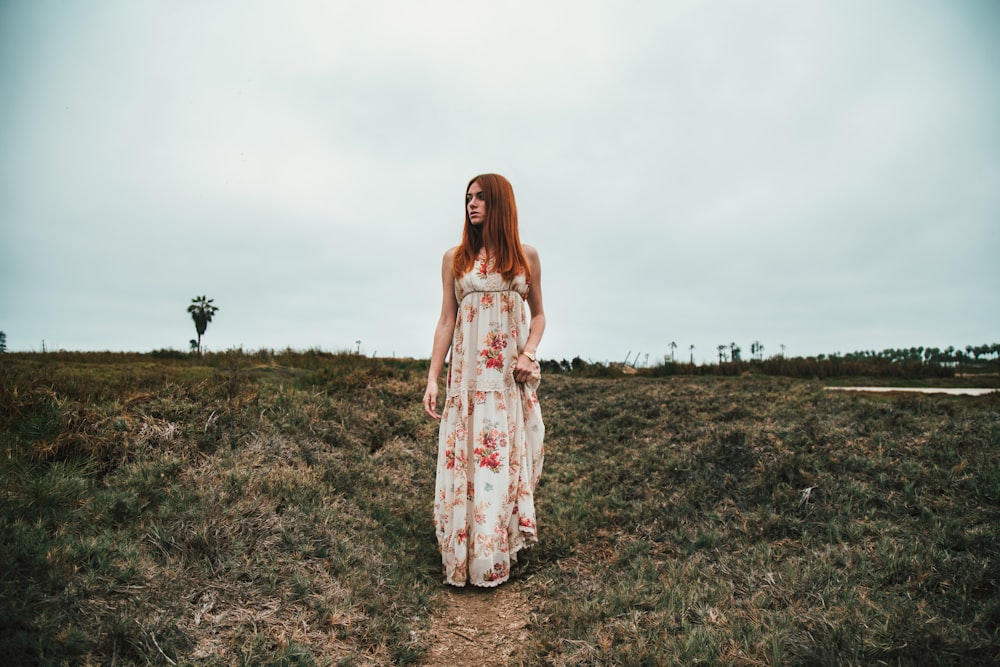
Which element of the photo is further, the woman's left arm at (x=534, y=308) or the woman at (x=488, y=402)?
the woman's left arm at (x=534, y=308)

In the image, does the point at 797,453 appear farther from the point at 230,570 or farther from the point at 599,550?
the point at 230,570

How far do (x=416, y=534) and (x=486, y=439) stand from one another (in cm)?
125

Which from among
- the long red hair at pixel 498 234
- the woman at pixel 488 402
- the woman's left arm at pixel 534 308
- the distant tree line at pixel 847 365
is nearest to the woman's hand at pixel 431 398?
the woman at pixel 488 402

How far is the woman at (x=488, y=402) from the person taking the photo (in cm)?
374

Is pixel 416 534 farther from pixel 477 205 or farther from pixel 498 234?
pixel 477 205

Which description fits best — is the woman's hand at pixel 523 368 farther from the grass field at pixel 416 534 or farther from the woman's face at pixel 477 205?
the grass field at pixel 416 534

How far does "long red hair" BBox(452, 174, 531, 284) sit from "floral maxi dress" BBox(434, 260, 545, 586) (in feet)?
0.25

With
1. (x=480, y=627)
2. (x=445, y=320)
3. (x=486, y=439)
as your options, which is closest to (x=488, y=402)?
(x=486, y=439)

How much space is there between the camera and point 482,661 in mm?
2951

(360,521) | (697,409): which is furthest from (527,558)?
(697,409)

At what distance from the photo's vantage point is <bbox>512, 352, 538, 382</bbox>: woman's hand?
376cm

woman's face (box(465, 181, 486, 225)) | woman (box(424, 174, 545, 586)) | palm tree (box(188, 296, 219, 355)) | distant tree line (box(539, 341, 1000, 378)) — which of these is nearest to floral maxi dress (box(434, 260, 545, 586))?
woman (box(424, 174, 545, 586))

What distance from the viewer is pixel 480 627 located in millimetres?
3295

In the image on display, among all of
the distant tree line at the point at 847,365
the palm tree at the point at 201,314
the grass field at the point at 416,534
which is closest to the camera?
the grass field at the point at 416,534
